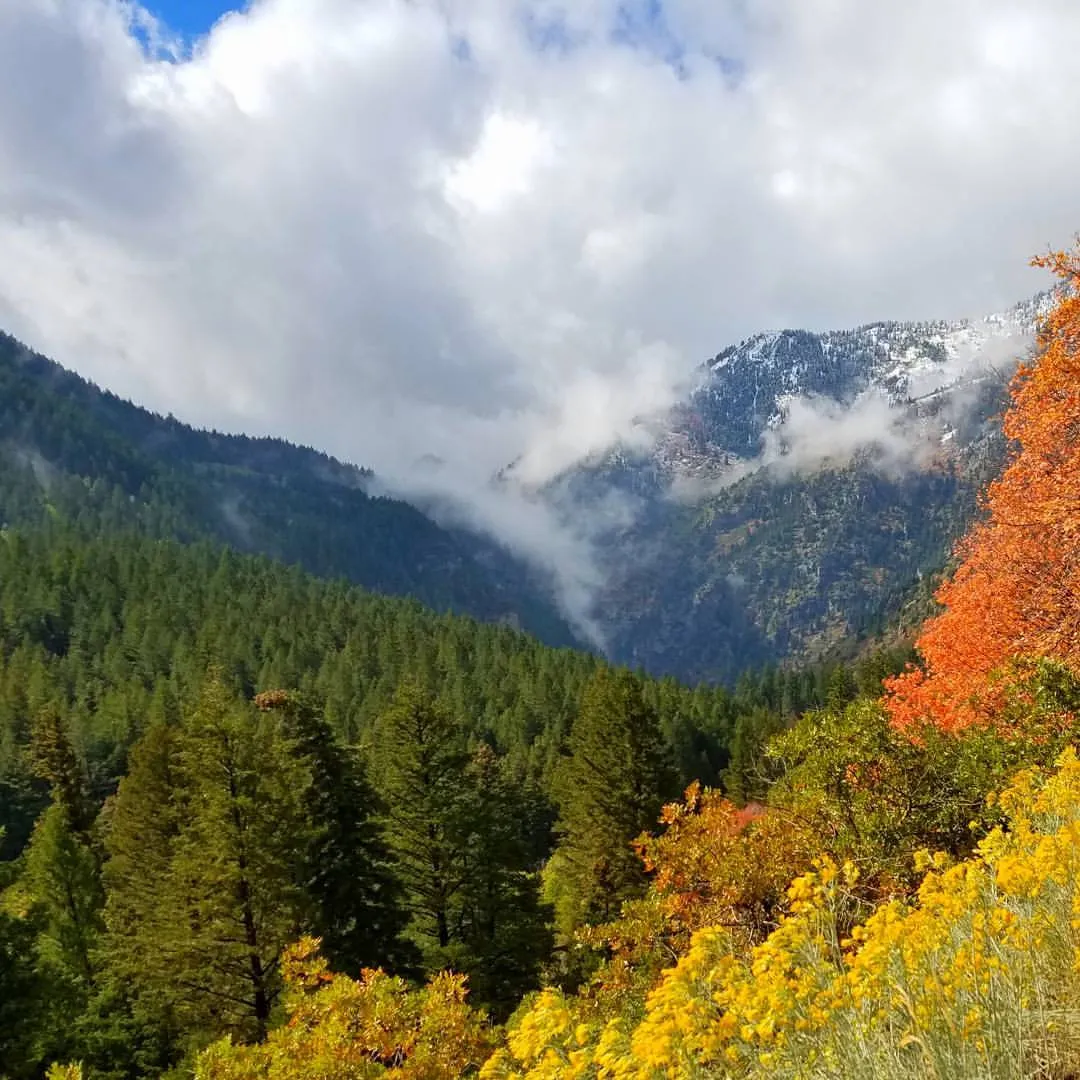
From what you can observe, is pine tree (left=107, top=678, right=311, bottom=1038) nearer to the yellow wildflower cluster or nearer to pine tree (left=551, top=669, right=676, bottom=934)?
pine tree (left=551, top=669, right=676, bottom=934)

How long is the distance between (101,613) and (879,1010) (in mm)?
133570

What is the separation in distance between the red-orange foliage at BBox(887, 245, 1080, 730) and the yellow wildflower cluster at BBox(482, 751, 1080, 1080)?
8546 mm

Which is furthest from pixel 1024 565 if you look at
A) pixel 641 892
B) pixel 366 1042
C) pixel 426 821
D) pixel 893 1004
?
A: pixel 641 892

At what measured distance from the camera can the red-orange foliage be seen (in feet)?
39.8

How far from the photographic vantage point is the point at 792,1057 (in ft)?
14.9

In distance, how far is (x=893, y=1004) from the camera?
4543 mm

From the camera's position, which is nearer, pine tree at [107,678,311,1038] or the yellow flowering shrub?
the yellow flowering shrub

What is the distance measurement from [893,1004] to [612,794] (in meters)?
28.0

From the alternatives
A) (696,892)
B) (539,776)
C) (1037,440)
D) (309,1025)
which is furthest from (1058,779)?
(539,776)

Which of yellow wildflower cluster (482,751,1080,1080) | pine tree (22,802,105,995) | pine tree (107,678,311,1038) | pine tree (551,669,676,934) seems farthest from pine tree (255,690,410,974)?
yellow wildflower cluster (482,751,1080,1080)

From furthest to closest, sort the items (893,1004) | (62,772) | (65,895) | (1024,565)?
(62,772), (65,895), (1024,565), (893,1004)

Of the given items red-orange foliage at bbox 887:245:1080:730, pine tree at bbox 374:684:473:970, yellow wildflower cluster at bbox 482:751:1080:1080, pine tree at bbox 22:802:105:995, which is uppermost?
red-orange foliage at bbox 887:245:1080:730

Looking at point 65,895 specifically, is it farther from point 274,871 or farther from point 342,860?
point 274,871

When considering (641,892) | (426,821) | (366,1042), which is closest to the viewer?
(366,1042)
